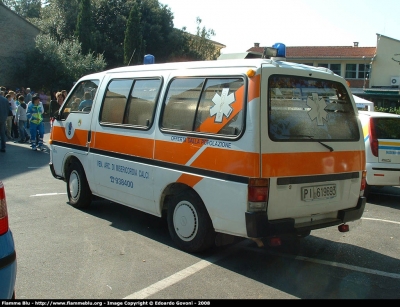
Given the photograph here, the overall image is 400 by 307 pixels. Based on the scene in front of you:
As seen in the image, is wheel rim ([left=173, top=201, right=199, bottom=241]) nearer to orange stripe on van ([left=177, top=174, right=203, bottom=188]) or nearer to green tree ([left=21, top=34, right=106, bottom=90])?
orange stripe on van ([left=177, top=174, right=203, bottom=188])

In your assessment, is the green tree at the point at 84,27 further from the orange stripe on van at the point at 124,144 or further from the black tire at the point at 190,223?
the black tire at the point at 190,223

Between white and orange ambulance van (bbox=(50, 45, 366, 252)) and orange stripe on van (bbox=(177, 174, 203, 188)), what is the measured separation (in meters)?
0.02

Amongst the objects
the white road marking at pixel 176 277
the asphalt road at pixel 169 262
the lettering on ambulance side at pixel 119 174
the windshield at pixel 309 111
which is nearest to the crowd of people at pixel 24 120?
the lettering on ambulance side at pixel 119 174

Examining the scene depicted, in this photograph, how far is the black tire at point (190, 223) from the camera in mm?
5266

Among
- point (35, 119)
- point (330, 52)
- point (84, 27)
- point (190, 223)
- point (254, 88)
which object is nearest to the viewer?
point (254, 88)

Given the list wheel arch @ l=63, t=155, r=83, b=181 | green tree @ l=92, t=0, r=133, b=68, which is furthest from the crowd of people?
green tree @ l=92, t=0, r=133, b=68

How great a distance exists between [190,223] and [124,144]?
5.18ft

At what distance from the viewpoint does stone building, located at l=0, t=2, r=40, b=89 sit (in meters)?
34.0

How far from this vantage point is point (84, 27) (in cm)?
4275

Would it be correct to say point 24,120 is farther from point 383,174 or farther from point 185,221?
point 185,221

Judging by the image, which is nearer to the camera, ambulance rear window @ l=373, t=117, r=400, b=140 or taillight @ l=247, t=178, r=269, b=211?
taillight @ l=247, t=178, r=269, b=211

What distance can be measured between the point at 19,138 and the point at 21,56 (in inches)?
759

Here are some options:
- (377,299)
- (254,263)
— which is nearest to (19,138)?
(254,263)

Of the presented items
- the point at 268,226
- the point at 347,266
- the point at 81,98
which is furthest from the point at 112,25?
the point at 268,226
